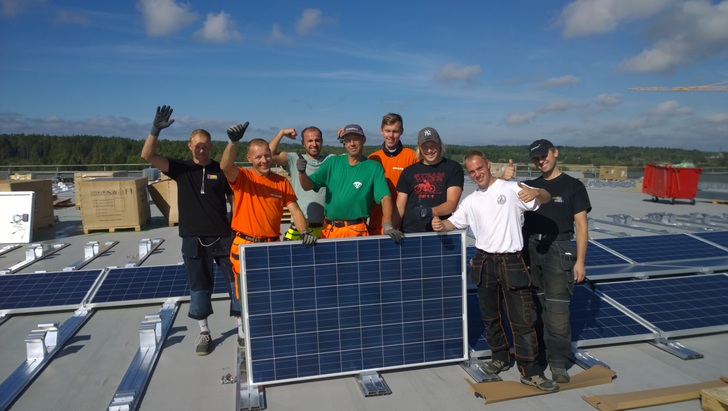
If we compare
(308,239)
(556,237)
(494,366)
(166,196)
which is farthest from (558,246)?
(166,196)

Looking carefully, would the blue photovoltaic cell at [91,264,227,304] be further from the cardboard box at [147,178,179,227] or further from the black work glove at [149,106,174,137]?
the cardboard box at [147,178,179,227]

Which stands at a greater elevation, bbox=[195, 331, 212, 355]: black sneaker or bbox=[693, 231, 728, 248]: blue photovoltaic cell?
bbox=[693, 231, 728, 248]: blue photovoltaic cell

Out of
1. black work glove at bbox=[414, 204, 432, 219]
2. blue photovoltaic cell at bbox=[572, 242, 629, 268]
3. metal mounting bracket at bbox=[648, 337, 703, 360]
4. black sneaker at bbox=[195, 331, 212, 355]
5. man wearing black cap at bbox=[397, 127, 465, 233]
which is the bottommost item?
metal mounting bracket at bbox=[648, 337, 703, 360]

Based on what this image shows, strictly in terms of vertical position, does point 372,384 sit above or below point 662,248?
below

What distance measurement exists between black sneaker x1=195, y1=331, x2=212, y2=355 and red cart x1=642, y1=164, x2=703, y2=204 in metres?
17.7

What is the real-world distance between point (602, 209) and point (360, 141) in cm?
1369

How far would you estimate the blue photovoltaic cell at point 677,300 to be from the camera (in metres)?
4.81

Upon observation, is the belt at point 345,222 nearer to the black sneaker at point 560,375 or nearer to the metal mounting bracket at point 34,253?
the black sneaker at point 560,375

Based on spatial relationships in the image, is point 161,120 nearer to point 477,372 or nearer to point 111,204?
point 477,372

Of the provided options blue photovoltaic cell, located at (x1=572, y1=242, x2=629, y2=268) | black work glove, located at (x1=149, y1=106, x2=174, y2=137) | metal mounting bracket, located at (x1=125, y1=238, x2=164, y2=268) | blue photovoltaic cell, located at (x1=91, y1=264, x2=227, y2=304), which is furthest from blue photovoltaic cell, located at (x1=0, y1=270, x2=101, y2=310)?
blue photovoltaic cell, located at (x1=572, y1=242, x2=629, y2=268)

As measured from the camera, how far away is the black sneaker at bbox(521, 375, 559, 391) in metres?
3.75

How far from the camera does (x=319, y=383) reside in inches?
156

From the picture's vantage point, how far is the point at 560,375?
12.7 feet

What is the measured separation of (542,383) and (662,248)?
4.40m
